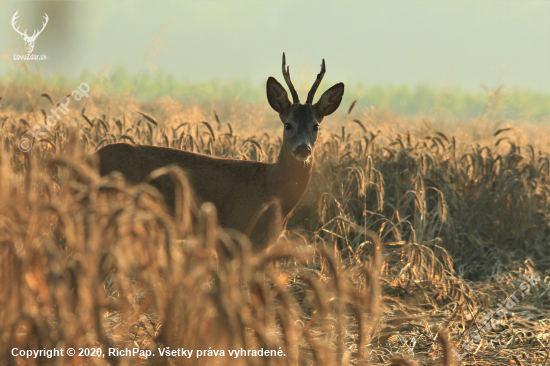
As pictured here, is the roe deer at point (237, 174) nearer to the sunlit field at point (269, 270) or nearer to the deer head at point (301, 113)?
the deer head at point (301, 113)

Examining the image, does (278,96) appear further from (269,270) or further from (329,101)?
(269,270)

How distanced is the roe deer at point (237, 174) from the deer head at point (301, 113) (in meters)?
0.01

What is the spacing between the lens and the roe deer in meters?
5.16

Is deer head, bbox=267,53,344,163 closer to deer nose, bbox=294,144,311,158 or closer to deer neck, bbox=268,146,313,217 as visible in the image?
deer nose, bbox=294,144,311,158

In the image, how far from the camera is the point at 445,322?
5.04 metres

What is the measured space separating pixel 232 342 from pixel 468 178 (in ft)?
24.3

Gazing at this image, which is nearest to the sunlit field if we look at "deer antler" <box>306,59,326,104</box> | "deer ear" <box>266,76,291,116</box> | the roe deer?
the roe deer

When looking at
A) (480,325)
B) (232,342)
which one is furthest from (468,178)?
(232,342)

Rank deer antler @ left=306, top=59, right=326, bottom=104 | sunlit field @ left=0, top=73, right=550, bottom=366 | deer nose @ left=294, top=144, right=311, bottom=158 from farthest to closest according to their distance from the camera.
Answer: deer antler @ left=306, top=59, right=326, bottom=104, deer nose @ left=294, top=144, right=311, bottom=158, sunlit field @ left=0, top=73, right=550, bottom=366

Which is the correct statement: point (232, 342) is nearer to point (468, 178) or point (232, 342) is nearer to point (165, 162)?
point (165, 162)

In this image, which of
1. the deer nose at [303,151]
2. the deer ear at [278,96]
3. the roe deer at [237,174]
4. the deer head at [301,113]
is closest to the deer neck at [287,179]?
the roe deer at [237,174]

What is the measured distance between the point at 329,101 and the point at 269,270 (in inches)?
158

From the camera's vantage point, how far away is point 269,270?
7.18 ft

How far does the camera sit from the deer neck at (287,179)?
209 inches
